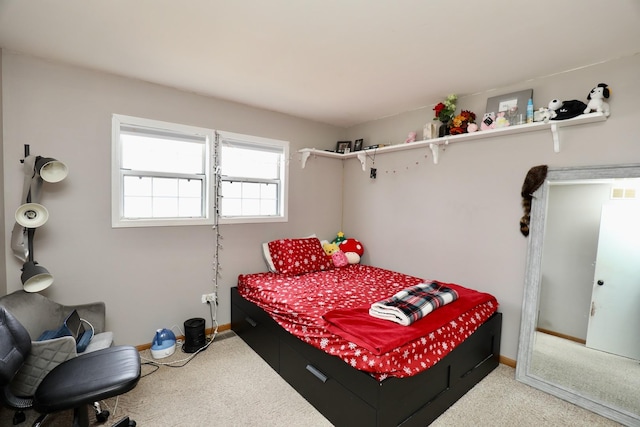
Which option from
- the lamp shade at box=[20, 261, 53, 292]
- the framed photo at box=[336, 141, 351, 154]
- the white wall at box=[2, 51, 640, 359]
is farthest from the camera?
the framed photo at box=[336, 141, 351, 154]

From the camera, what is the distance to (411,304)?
200 cm

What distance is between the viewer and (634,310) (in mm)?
2055

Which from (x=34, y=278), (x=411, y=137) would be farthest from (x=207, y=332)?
(x=411, y=137)

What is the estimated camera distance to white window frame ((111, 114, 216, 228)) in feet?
8.19

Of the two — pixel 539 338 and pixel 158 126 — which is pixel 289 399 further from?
pixel 158 126

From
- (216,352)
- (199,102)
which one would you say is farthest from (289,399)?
(199,102)

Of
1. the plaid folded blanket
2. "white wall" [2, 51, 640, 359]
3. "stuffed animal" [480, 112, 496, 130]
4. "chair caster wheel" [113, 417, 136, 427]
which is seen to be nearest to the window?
"white wall" [2, 51, 640, 359]

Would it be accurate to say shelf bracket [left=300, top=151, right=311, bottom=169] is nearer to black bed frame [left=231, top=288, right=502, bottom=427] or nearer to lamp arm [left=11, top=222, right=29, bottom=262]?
black bed frame [left=231, top=288, right=502, bottom=427]

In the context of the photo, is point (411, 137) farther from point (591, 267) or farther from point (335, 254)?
point (591, 267)

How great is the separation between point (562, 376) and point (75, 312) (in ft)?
12.2

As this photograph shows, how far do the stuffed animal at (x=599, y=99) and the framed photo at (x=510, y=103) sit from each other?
43cm

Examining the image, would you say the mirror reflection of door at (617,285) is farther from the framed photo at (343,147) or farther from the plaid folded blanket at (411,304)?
the framed photo at (343,147)

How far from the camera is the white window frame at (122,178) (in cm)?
250

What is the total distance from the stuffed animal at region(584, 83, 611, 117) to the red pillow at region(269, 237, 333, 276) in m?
2.69
